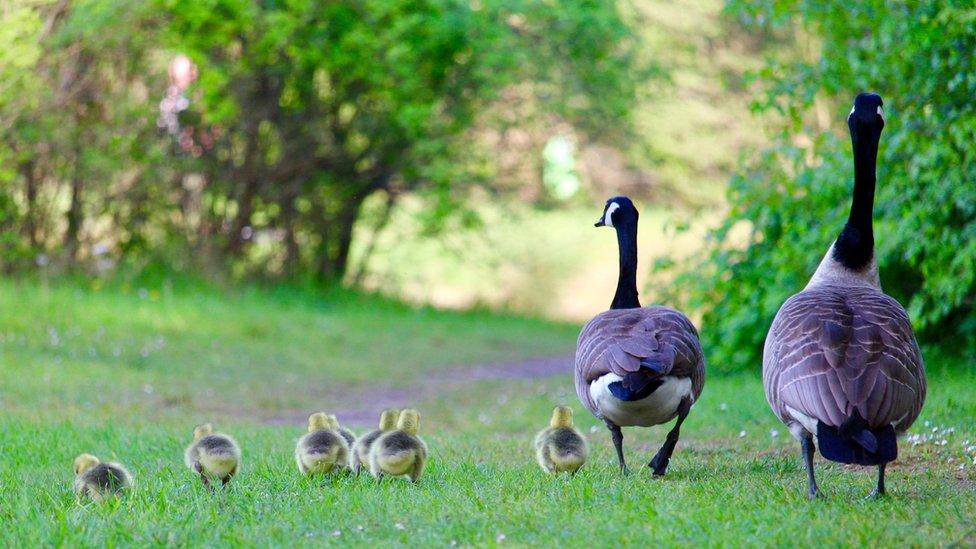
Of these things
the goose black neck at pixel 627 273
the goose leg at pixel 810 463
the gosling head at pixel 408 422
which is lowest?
the gosling head at pixel 408 422

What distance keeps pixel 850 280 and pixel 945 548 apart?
2.57m

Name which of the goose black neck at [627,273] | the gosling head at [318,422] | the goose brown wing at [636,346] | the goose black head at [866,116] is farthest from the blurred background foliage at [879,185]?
the gosling head at [318,422]

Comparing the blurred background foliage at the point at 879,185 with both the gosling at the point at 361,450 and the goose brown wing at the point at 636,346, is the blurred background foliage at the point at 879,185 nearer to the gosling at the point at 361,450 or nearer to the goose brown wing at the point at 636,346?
the goose brown wing at the point at 636,346

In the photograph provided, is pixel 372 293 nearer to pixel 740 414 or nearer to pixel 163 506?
pixel 740 414

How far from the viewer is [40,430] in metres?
8.98

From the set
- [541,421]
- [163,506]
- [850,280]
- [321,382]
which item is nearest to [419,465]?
[163,506]

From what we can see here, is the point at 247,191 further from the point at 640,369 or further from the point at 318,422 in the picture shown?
the point at 640,369

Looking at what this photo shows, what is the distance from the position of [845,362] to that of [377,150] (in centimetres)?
1756

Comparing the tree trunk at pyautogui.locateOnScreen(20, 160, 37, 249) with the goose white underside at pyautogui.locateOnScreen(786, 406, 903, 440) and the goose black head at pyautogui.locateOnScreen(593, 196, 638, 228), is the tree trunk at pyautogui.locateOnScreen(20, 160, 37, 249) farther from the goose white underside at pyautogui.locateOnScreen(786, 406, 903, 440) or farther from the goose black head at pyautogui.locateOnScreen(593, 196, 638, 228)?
the goose white underside at pyautogui.locateOnScreen(786, 406, 903, 440)

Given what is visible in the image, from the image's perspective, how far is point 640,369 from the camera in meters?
6.43

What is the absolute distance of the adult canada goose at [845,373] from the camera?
5.60 metres

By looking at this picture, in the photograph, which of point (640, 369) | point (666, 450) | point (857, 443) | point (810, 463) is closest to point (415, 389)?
point (666, 450)

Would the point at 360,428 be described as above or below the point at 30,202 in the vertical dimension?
below

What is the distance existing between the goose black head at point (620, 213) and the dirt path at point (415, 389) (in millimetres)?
4107
